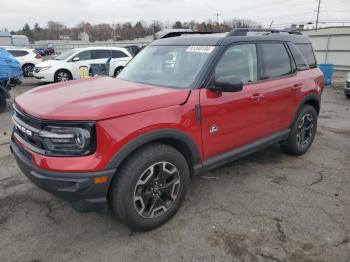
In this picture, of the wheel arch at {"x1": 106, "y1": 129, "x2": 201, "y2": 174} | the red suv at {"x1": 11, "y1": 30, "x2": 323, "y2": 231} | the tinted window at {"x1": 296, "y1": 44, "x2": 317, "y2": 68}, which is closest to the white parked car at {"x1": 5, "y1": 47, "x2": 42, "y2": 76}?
the red suv at {"x1": 11, "y1": 30, "x2": 323, "y2": 231}

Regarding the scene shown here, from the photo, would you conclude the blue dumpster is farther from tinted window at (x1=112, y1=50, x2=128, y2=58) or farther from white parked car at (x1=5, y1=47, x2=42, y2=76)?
white parked car at (x1=5, y1=47, x2=42, y2=76)

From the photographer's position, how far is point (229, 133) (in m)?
3.68

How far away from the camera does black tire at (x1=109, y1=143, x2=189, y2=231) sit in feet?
9.35

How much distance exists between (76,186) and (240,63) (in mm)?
2366

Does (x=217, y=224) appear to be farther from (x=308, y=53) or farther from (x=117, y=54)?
(x=117, y=54)

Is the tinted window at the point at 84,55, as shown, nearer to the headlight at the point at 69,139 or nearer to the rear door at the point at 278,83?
the rear door at the point at 278,83

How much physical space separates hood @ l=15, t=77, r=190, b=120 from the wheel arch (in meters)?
0.25

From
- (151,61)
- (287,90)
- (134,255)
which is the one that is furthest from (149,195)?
(287,90)

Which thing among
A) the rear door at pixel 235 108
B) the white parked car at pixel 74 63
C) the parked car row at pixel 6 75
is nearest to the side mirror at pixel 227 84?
the rear door at pixel 235 108

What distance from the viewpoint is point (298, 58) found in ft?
15.8

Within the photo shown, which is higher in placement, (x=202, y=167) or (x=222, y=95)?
(x=222, y=95)

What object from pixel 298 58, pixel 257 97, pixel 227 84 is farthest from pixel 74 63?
pixel 227 84

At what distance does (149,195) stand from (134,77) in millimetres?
1561

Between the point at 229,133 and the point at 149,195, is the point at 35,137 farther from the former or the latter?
the point at 229,133
